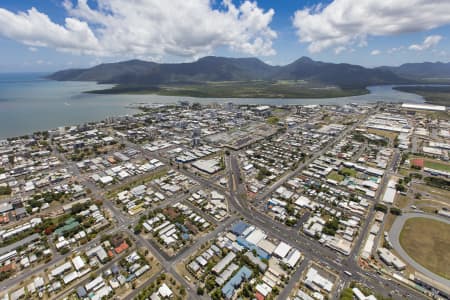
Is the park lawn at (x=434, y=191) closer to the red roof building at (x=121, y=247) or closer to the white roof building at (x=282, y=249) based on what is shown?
the white roof building at (x=282, y=249)

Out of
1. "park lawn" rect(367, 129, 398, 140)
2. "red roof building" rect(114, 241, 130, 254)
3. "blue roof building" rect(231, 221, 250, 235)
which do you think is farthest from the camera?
"park lawn" rect(367, 129, 398, 140)

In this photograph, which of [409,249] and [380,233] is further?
[380,233]

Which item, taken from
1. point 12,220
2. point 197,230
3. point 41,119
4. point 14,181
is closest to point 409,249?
point 197,230

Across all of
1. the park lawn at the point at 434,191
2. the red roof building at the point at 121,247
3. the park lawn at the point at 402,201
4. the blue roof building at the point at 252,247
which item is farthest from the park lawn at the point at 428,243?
the red roof building at the point at 121,247

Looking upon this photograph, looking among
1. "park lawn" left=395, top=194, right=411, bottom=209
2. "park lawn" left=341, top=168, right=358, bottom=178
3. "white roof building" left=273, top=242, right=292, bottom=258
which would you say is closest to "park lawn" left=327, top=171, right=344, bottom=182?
"park lawn" left=341, top=168, right=358, bottom=178

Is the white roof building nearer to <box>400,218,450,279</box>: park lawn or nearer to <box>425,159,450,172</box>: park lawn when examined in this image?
<box>400,218,450,279</box>: park lawn

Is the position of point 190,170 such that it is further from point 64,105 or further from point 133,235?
point 64,105
